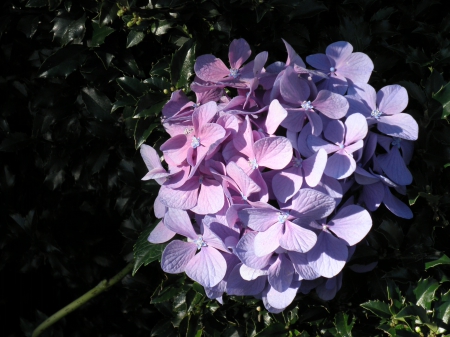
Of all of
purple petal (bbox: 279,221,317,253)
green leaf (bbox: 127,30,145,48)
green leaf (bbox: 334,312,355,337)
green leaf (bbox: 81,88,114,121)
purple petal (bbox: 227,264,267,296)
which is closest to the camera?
purple petal (bbox: 279,221,317,253)

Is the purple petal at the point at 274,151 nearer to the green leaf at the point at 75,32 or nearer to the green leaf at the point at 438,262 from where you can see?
the green leaf at the point at 438,262

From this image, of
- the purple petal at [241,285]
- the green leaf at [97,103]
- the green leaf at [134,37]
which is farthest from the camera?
the green leaf at [97,103]

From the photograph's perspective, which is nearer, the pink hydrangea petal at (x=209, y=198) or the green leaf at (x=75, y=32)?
the pink hydrangea petal at (x=209, y=198)

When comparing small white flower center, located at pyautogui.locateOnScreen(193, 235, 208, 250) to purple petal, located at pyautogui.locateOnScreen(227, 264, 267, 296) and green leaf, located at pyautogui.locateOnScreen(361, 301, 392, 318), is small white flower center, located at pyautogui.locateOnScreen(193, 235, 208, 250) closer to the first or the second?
purple petal, located at pyautogui.locateOnScreen(227, 264, 267, 296)

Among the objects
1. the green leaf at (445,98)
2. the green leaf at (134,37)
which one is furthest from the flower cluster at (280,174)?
the green leaf at (134,37)

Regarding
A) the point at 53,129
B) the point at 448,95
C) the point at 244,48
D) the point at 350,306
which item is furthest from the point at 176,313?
the point at 448,95

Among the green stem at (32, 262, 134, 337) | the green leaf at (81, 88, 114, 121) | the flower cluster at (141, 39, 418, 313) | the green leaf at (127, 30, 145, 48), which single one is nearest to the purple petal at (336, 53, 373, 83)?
the flower cluster at (141, 39, 418, 313)
